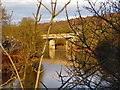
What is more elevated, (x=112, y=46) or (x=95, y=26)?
(x=95, y=26)

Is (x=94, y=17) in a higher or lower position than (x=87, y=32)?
higher

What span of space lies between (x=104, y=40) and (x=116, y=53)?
0.55m

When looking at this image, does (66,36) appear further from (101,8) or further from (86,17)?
(101,8)

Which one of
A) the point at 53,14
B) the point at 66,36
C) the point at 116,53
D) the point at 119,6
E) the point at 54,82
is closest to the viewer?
the point at 53,14

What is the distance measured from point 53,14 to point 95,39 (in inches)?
125

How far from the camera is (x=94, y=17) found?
367 centimetres

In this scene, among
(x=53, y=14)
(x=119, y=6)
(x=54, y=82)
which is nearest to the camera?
(x=53, y=14)

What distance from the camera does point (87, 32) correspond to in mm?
3613

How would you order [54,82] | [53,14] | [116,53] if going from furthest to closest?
[54,82], [116,53], [53,14]

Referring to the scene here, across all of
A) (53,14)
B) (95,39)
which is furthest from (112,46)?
(53,14)

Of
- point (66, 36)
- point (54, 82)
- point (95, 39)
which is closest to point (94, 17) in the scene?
point (95, 39)

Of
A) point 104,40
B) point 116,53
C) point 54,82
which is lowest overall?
point 54,82

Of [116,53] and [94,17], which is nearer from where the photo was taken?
[116,53]

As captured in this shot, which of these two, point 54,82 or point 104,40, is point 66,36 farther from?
point 54,82
